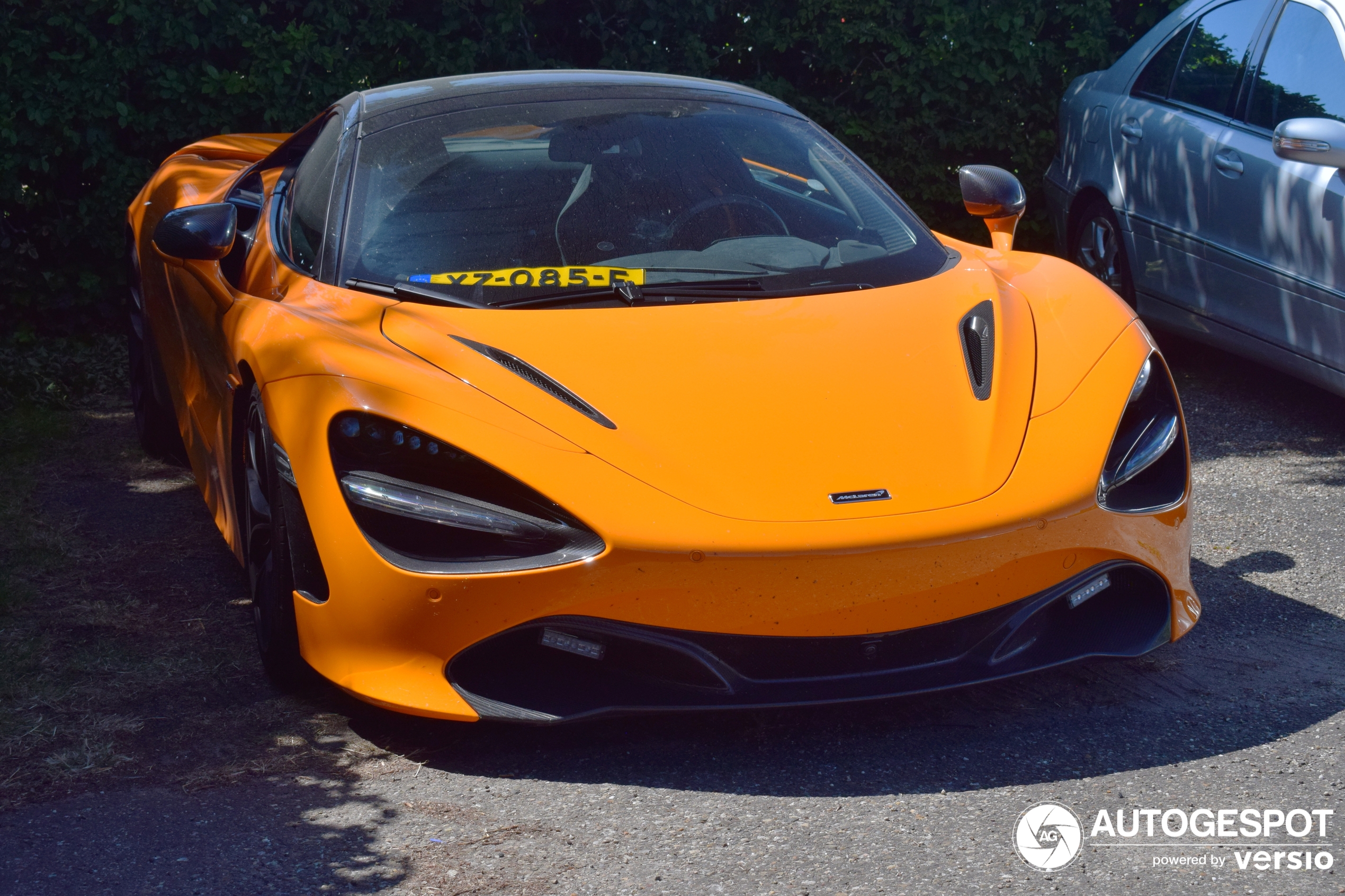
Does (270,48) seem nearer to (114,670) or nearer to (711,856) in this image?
(114,670)

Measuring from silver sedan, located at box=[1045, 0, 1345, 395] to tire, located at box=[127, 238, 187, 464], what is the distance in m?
3.90

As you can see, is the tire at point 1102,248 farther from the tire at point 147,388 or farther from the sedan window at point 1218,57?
the tire at point 147,388

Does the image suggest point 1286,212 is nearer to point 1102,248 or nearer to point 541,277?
point 1102,248

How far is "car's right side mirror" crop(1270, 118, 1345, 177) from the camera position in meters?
4.51

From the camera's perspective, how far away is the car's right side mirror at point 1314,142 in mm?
4512

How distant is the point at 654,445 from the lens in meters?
2.80

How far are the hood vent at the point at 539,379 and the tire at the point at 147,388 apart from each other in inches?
93.3

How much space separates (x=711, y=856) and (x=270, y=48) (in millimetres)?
5011

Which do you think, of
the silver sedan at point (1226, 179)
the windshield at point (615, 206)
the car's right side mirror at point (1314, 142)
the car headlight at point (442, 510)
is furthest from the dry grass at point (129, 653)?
the silver sedan at point (1226, 179)

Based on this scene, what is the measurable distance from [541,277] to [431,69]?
3.64m

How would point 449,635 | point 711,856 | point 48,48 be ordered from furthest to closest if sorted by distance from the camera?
A: point 48,48
point 449,635
point 711,856

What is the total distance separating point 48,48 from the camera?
19.8 feet

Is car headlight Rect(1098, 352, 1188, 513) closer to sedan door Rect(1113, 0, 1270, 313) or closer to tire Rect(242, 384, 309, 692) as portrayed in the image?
tire Rect(242, 384, 309, 692)

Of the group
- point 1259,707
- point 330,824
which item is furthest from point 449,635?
point 1259,707
